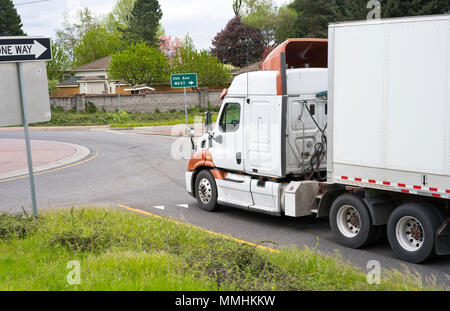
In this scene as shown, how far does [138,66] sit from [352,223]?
4951cm

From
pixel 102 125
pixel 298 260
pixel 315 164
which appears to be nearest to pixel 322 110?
pixel 315 164

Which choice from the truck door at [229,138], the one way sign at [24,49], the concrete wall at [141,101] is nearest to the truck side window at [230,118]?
the truck door at [229,138]

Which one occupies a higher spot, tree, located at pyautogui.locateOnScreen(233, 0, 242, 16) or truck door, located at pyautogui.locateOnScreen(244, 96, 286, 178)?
tree, located at pyautogui.locateOnScreen(233, 0, 242, 16)

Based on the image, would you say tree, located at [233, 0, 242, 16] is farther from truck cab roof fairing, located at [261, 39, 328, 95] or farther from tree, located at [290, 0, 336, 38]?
truck cab roof fairing, located at [261, 39, 328, 95]

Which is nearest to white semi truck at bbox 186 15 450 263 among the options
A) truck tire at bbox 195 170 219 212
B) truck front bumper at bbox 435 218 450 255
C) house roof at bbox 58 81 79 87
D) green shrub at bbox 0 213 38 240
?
truck front bumper at bbox 435 218 450 255

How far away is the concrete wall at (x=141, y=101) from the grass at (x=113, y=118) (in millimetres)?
866

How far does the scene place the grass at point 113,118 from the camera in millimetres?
44594

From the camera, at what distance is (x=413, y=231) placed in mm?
7812

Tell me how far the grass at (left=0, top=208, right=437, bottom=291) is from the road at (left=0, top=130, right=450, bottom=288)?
1024 millimetres

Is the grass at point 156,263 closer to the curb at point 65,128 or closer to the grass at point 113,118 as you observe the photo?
the curb at point 65,128

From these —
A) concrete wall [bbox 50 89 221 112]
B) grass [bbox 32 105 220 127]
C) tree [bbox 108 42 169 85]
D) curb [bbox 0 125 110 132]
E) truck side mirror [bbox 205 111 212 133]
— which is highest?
tree [bbox 108 42 169 85]

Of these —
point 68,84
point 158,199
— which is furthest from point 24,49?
→ point 68,84

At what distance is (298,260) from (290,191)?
9.81ft

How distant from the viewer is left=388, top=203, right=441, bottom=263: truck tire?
7.44 meters
